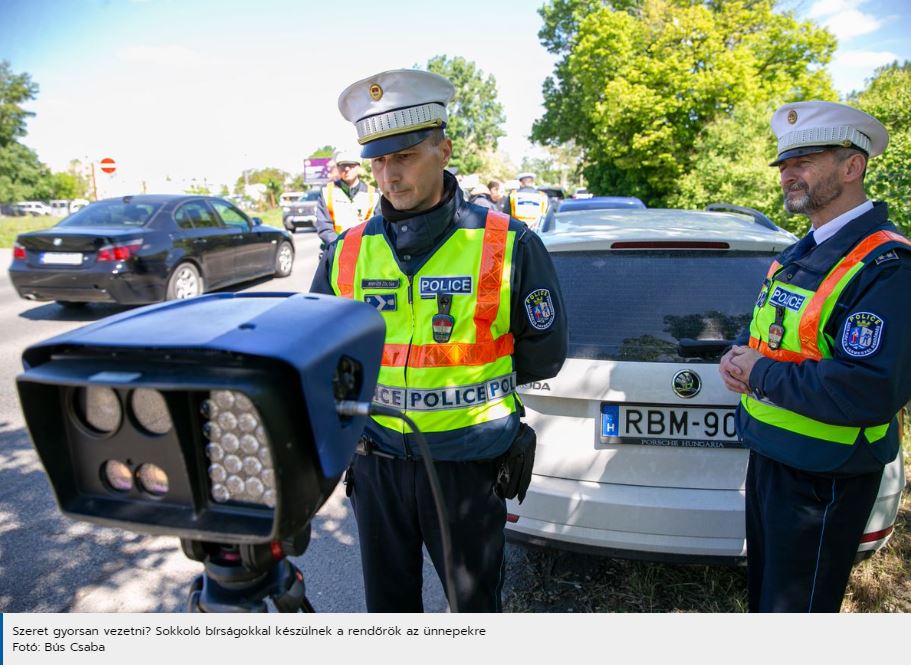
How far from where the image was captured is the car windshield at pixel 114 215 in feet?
27.9

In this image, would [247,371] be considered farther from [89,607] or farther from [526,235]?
[89,607]

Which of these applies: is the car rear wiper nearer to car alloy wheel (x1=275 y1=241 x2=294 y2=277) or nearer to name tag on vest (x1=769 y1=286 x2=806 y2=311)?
name tag on vest (x1=769 y1=286 x2=806 y2=311)

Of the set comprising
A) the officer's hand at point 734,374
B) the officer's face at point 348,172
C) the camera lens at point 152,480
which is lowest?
the officer's hand at point 734,374

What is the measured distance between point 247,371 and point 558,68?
104 feet

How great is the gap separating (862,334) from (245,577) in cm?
165

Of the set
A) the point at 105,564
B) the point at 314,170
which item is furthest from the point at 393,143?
the point at 314,170

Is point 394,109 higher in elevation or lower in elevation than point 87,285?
higher

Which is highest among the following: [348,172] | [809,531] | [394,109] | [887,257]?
[348,172]

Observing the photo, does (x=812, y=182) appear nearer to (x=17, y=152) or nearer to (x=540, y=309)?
(x=540, y=309)

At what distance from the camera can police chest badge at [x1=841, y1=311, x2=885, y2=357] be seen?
5.57 feet

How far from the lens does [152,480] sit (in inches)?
42.0

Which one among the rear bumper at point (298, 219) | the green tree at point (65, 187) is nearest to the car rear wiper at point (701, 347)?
the rear bumper at point (298, 219)

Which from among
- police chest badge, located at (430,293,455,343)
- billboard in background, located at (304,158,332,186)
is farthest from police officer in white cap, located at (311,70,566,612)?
billboard in background, located at (304,158,332,186)

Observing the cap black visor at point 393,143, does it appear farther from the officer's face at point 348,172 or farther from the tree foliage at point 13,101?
the tree foliage at point 13,101
